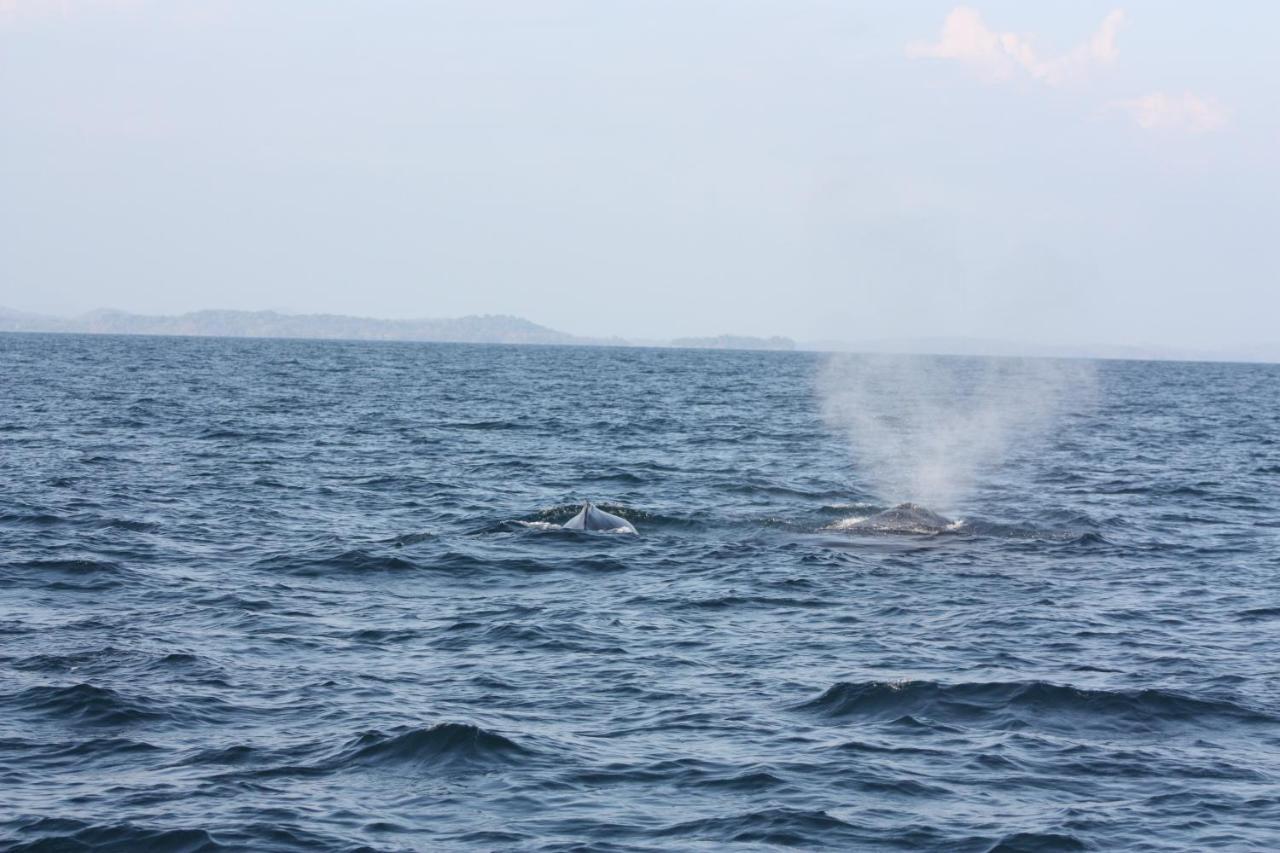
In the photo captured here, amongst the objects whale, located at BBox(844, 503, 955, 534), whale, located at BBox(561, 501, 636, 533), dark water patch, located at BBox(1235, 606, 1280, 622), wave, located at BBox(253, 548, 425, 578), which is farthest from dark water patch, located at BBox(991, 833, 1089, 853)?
whale, located at BBox(561, 501, 636, 533)

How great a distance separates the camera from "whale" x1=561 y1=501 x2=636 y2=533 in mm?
35688

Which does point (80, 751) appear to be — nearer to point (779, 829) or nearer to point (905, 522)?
point (779, 829)

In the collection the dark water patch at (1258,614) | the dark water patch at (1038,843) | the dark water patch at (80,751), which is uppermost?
the dark water patch at (1258,614)

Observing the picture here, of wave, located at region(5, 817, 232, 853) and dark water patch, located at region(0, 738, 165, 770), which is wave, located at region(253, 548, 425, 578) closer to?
dark water patch, located at region(0, 738, 165, 770)

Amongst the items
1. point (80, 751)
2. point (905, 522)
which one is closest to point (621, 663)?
point (80, 751)

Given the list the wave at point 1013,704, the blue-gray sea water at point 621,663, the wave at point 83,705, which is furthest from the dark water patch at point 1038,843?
the wave at point 83,705

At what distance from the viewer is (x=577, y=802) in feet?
52.8

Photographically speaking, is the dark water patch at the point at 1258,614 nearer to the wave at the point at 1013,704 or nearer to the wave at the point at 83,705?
the wave at the point at 1013,704

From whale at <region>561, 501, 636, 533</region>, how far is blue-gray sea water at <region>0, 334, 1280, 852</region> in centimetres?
66

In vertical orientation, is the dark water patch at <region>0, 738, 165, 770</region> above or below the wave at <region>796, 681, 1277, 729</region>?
below

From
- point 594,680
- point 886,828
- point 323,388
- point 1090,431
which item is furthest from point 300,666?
point 323,388

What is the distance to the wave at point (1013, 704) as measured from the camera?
64.3ft

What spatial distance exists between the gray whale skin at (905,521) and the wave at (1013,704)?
48.7ft

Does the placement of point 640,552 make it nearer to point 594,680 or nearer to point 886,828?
point 594,680
